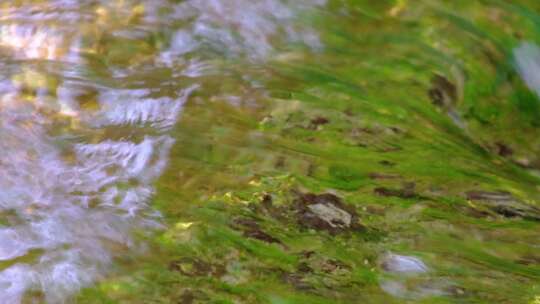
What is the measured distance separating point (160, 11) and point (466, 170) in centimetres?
252

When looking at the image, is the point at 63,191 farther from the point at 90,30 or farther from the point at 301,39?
the point at 301,39

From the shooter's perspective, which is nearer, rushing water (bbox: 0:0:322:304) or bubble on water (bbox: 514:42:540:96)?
rushing water (bbox: 0:0:322:304)

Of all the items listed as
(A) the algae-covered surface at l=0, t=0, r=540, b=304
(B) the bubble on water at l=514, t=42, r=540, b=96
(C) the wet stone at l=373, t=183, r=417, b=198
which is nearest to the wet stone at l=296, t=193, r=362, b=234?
(A) the algae-covered surface at l=0, t=0, r=540, b=304

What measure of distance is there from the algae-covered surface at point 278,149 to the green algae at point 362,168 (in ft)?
0.03

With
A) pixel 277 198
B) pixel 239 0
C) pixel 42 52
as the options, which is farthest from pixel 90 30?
pixel 277 198

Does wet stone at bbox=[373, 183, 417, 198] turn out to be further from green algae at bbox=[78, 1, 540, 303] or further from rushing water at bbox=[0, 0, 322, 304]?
rushing water at bbox=[0, 0, 322, 304]

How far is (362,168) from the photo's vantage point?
10.4ft

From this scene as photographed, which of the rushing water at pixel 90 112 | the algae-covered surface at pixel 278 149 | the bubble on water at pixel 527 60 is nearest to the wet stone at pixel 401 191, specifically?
the algae-covered surface at pixel 278 149

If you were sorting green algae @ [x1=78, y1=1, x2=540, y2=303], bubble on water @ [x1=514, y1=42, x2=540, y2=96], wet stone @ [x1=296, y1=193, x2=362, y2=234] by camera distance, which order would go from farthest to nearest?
bubble on water @ [x1=514, y1=42, x2=540, y2=96], wet stone @ [x1=296, y1=193, x2=362, y2=234], green algae @ [x1=78, y1=1, x2=540, y2=303]

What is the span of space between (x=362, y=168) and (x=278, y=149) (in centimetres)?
49

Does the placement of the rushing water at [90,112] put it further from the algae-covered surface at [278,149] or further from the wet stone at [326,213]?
the wet stone at [326,213]

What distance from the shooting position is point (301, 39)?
408cm

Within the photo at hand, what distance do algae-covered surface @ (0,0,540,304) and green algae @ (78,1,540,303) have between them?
0.01m

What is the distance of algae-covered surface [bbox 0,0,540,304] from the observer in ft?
9.02
